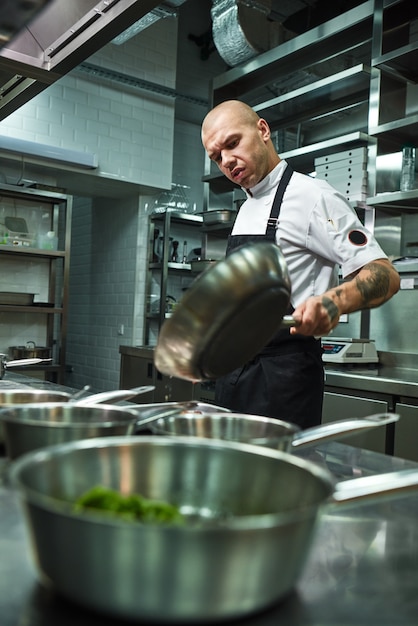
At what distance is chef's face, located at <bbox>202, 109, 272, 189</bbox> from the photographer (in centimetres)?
179

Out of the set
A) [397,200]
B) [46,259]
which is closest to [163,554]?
[397,200]

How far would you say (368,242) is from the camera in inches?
62.5

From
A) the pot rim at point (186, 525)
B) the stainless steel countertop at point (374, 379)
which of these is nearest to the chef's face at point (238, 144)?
the stainless steel countertop at point (374, 379)

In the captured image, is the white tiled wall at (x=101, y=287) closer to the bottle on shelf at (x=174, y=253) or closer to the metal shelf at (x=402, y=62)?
the bottle on shelf at (x=174, y=253)

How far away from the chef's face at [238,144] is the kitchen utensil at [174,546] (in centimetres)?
138

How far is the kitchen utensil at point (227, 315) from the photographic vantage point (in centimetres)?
87

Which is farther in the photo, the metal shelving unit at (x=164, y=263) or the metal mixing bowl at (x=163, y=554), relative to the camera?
the metal shelving unit at (x=164, y=263)

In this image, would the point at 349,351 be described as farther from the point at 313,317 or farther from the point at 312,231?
the point at 313,317

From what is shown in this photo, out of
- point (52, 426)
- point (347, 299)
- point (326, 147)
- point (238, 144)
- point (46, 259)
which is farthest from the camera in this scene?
point (46, 259)

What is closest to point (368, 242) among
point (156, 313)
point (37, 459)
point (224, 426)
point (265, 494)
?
point (224, 426)

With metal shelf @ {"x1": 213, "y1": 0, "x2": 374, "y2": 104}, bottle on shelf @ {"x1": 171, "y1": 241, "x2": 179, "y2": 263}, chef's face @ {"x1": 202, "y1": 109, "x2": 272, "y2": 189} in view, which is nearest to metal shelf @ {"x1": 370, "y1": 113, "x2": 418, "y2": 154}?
metal shelf @ {"x1": 213, "y1": 0, "x2": 374, "y2": 104}

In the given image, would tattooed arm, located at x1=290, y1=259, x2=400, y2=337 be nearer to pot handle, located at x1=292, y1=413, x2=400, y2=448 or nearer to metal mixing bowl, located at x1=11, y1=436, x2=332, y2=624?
pot handle, located at x1=292, y1=413, x2=400, y2=448

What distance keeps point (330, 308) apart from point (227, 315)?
0.36m

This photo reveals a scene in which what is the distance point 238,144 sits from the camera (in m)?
1.81
